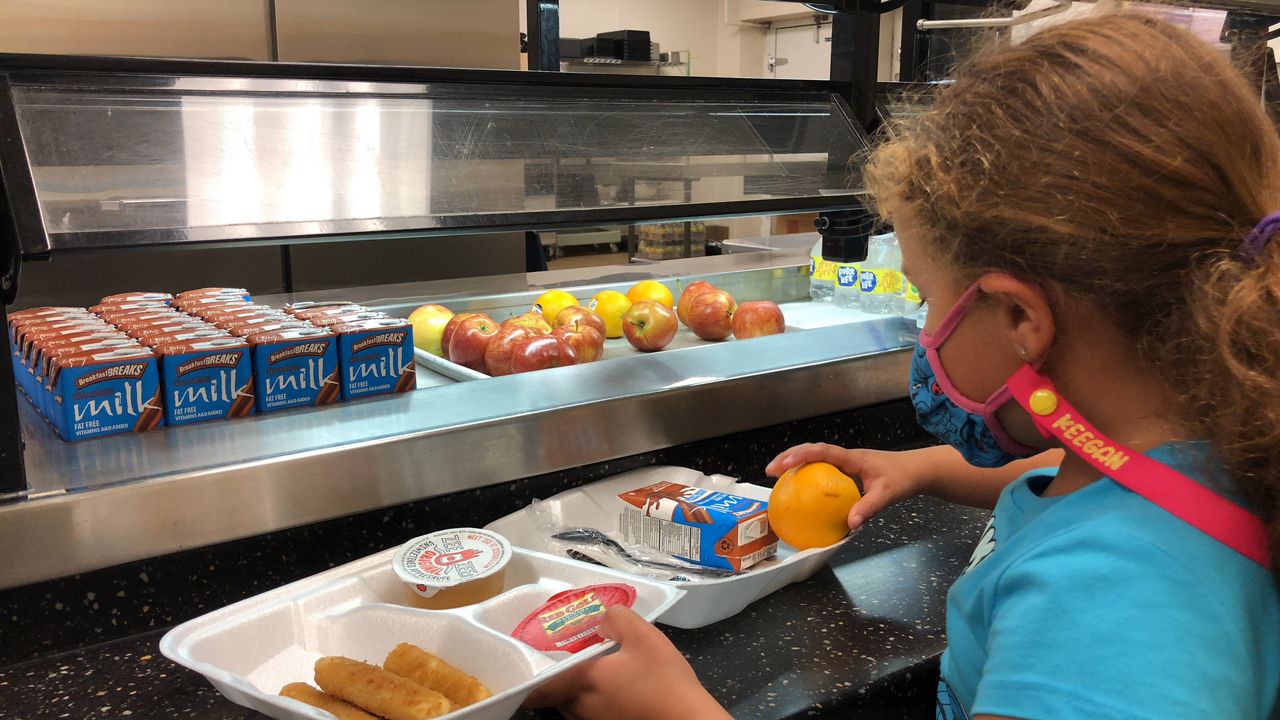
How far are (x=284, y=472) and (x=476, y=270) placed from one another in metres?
2.71

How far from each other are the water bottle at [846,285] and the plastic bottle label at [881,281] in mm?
16

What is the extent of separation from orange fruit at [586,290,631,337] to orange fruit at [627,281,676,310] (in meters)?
0.04

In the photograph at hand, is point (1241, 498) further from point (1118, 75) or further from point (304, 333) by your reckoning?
point (304, 333)

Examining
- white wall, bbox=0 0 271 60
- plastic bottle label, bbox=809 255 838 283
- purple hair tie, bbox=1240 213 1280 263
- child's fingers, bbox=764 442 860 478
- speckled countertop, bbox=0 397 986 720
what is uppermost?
white wall, bbox=0 0 271 60

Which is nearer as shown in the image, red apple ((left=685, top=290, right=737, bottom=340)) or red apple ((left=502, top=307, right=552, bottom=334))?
red apple ((left=502, top=307, right=552, bottom=334))

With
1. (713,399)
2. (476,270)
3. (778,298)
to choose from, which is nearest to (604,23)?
(476,270)

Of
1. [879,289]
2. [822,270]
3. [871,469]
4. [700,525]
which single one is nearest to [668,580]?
[700,525]

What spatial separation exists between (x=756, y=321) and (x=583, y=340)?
0.35 metres

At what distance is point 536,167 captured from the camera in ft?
3.80

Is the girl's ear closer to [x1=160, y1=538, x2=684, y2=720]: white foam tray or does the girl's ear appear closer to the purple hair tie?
the purple hair tie

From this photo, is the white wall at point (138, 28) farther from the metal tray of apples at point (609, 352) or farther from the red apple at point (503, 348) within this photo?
the red apple at point (503, 348)

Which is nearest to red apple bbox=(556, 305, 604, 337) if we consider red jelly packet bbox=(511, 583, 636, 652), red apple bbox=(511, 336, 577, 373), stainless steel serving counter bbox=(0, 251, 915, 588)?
red apple bbox=(511, 336, 577, 373)

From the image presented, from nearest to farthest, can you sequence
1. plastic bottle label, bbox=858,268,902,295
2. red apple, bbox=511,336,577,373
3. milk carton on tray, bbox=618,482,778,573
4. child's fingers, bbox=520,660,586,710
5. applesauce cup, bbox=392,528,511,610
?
child's fingers, bbox=520,660,586,710 → applesauce cup, bbox=392,528,511,610 → milk carton on tray, bbox=618,482,778,573 → red apple, bbox=511,336,577,373 → plastic bottle label, bbox=858,268,902,295

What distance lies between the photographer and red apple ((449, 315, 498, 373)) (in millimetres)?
1568
